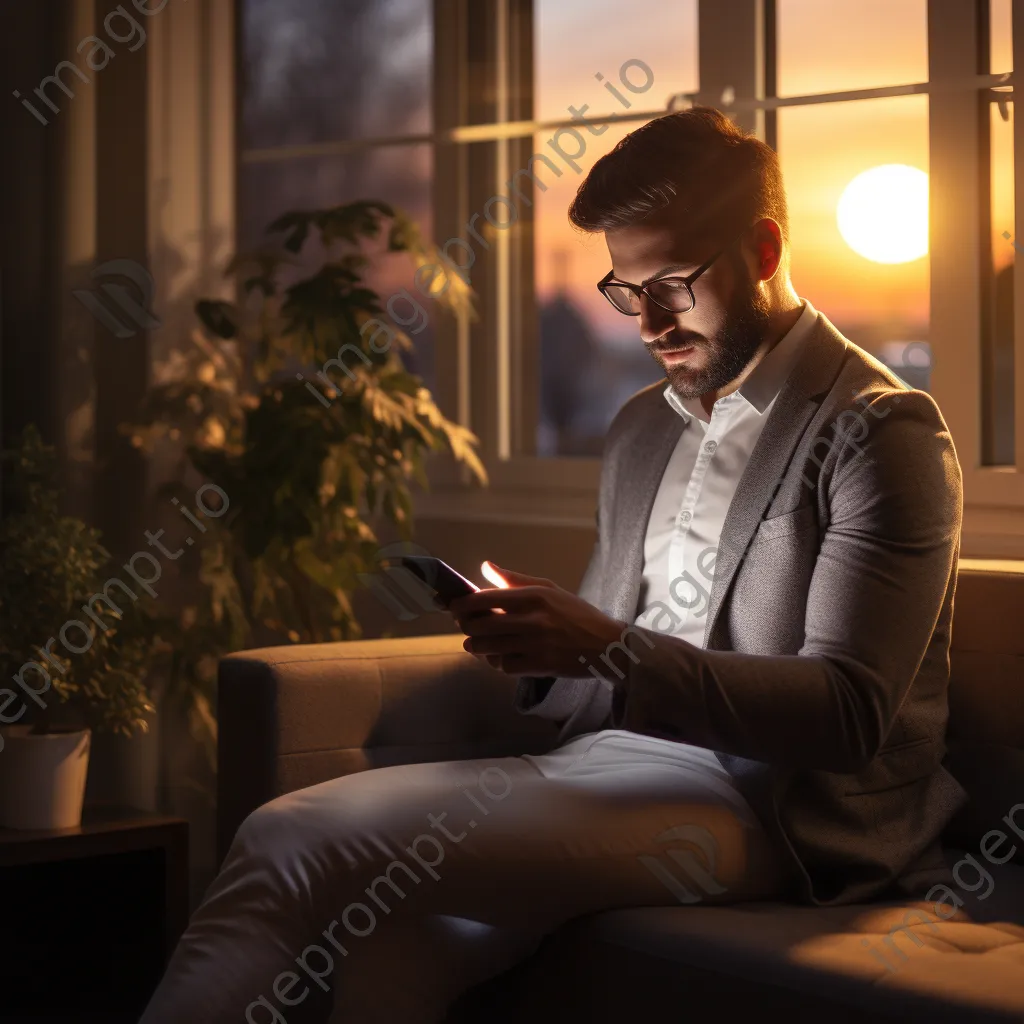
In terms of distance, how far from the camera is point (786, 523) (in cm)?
172

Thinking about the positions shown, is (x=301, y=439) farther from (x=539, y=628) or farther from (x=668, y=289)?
(x=539, y=628)

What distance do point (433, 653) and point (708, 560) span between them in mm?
477

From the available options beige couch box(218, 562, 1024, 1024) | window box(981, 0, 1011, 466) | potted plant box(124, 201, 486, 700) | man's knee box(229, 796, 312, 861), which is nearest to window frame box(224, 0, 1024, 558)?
window box(981, 0, 1011, 466)

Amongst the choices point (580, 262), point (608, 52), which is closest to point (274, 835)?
point (580, 262)

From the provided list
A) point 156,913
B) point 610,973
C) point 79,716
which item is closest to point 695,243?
point 610,973

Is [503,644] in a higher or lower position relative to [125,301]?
lower

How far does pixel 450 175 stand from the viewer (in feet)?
10.6

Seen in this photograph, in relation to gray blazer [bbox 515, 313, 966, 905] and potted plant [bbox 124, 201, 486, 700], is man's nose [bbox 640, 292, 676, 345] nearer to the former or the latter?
gray blazer [bbox 515, 313, 966, 905]

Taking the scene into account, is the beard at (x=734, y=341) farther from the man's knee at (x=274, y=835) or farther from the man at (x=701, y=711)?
the man's knee at (x=274, y=835)

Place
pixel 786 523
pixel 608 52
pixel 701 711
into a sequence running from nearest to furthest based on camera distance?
1. pixel 701 711
2. pixel 786 523
3. pixel 608 52

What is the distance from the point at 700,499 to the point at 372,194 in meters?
1.76

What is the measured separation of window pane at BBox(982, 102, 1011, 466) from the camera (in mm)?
2393

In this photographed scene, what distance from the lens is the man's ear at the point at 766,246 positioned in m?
1.85

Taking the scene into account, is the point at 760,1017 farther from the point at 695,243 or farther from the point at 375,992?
the point at 695,243
